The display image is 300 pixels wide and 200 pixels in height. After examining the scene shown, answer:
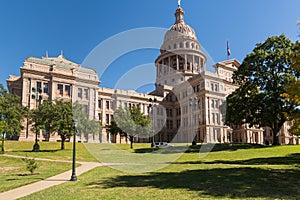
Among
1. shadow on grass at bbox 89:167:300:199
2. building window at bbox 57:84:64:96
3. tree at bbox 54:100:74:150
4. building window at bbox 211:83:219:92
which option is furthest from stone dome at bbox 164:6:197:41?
shadow on grass at bbox 89:167:300:199

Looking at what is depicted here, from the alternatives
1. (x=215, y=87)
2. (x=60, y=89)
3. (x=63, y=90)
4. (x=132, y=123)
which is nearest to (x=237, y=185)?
(x=132, y=123)

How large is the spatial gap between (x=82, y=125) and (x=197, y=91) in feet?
129

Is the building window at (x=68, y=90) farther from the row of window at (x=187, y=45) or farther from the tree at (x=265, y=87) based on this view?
the row of window at (x=187, y=45)

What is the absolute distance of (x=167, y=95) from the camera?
8238 cm

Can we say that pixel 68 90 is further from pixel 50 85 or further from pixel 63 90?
pixel 50 85

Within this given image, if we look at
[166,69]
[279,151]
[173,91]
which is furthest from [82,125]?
[166,69]

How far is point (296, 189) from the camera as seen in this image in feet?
33.6

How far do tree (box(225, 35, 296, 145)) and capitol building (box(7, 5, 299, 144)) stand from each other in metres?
12.0

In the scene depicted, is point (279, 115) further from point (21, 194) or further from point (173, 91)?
point (173, 91)

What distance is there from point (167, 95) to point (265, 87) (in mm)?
49151

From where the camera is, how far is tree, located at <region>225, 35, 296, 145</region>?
32250 millimetres

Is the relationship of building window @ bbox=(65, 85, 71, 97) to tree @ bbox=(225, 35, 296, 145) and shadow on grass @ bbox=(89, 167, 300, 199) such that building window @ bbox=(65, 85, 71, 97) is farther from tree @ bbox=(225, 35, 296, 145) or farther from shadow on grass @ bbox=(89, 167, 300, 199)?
shadow on grass @ bbox=(89, 167, 300, 199)

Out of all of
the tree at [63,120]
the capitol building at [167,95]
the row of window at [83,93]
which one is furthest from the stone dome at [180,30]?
the tree at [63,120]

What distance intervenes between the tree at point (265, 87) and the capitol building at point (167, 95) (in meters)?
12.0
